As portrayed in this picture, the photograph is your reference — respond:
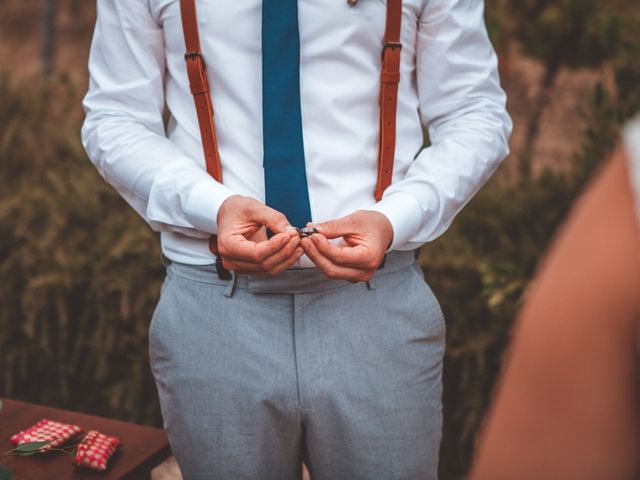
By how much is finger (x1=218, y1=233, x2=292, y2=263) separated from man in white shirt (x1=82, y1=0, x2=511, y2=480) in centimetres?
8

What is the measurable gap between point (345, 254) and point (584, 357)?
2.54ft

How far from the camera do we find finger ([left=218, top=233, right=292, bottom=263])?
137cm

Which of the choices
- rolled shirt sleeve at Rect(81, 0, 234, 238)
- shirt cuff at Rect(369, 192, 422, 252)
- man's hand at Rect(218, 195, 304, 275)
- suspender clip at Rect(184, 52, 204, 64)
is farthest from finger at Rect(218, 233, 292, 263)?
suspender clip at Rect(184, 52, 204, 64)

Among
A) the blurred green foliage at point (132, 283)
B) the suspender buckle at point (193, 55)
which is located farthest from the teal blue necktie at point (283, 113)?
the blurred green foliage at point (132, 283)

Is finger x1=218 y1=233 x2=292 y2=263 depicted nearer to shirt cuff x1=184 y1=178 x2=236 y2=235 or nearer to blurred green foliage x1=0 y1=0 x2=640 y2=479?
shirt cuff x1=184 y1=178 x2=236 y2=235

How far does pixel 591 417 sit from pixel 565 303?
95mm

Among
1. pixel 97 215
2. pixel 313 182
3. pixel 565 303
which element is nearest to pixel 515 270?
pixel 313 182

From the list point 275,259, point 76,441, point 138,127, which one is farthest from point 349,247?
point 76,441

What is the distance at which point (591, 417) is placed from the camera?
632 mm

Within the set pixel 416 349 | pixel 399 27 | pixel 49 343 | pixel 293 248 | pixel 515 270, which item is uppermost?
pixel 399 27

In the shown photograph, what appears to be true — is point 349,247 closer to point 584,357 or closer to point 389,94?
point 389,94

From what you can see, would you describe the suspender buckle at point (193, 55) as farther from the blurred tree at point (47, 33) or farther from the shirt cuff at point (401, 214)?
the blurred tree at point (47, 33)

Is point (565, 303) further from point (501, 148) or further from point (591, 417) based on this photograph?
point (501, 148)

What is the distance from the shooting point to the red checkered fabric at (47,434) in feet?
5.85
